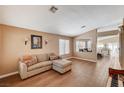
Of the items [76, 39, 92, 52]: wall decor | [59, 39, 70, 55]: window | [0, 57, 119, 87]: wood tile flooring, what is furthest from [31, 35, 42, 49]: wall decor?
[76, 39, 92, 52]: wall decor

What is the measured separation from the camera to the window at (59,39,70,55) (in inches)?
239

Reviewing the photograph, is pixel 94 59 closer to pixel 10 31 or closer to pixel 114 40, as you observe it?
Answer: pixel 10 31

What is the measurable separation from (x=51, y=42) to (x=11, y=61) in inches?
101

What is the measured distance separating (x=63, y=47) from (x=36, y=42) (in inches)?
109

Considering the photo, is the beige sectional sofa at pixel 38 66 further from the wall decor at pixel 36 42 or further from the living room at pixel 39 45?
the wall decor at pixel 36 42

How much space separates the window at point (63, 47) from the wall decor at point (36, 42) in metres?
2.08

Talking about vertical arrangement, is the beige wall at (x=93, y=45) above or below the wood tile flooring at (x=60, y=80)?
above

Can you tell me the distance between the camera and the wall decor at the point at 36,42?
393cm

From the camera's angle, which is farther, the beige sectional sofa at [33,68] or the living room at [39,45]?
the beige sectional sofa at [33,68]

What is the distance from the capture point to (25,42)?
142 inches

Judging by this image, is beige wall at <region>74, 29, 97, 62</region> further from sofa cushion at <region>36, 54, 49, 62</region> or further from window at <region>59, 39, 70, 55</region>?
sofa cushion at <region>36, 54, 49, 62</region>

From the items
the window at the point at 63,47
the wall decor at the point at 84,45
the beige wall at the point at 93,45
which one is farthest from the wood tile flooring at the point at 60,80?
the wall decor at the point at 84,45

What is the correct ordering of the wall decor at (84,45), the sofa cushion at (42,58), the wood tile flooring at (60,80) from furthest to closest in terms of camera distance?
1. the wall decor at (84,45)
2. the sofa cushion at (42,58)
3. the wood tile flooring at (60,80)

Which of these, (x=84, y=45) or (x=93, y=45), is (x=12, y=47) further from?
(x=84, y=45)
